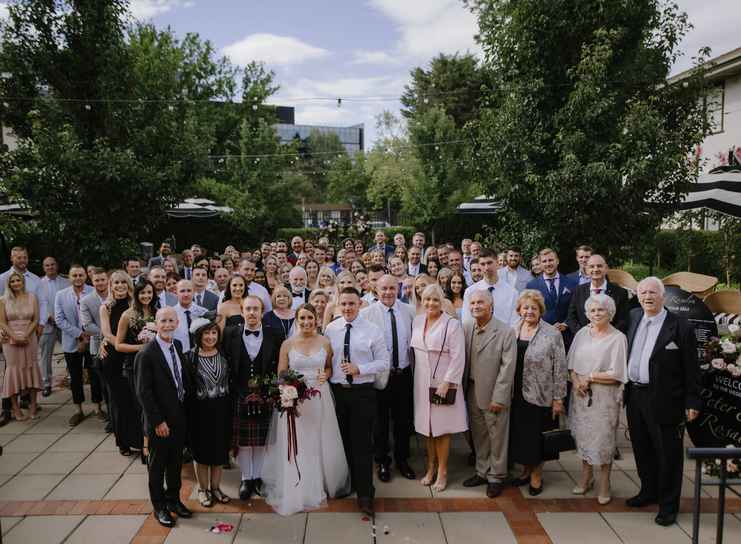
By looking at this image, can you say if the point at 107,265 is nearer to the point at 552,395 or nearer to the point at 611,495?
the point at 552,395

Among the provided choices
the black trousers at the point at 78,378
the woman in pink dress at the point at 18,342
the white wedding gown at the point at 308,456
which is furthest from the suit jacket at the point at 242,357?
the woman in pink dress at the point at 18,342

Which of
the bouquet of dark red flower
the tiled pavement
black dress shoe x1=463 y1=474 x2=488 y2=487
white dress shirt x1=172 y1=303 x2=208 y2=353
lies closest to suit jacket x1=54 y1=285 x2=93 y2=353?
the tiled pavement

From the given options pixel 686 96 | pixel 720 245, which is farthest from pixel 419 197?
pixel 686 96

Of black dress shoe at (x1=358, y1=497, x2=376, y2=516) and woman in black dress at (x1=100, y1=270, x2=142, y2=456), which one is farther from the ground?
woman in black dress at (x1=100, y1=270, x2=142, y2=456)

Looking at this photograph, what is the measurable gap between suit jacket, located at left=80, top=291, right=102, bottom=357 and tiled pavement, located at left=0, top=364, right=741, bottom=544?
1.47 meters

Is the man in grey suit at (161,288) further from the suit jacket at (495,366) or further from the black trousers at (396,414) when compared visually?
the suit jacket at (495,366)

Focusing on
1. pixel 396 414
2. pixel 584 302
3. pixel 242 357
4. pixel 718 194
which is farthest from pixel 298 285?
pixel 718 194

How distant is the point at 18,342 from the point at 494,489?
6.58m

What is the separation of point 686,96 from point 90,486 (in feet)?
34.9

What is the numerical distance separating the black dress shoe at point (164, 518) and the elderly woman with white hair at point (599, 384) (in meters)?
3.84

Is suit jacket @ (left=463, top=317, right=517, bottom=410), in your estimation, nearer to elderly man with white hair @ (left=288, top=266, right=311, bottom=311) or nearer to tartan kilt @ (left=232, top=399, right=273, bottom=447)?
tartan kilt @ (left=232, top=399, right=273, bottom=447)

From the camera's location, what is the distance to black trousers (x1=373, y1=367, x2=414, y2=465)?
5.79 metres

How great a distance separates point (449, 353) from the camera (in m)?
5.33

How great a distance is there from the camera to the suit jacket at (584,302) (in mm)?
6652
